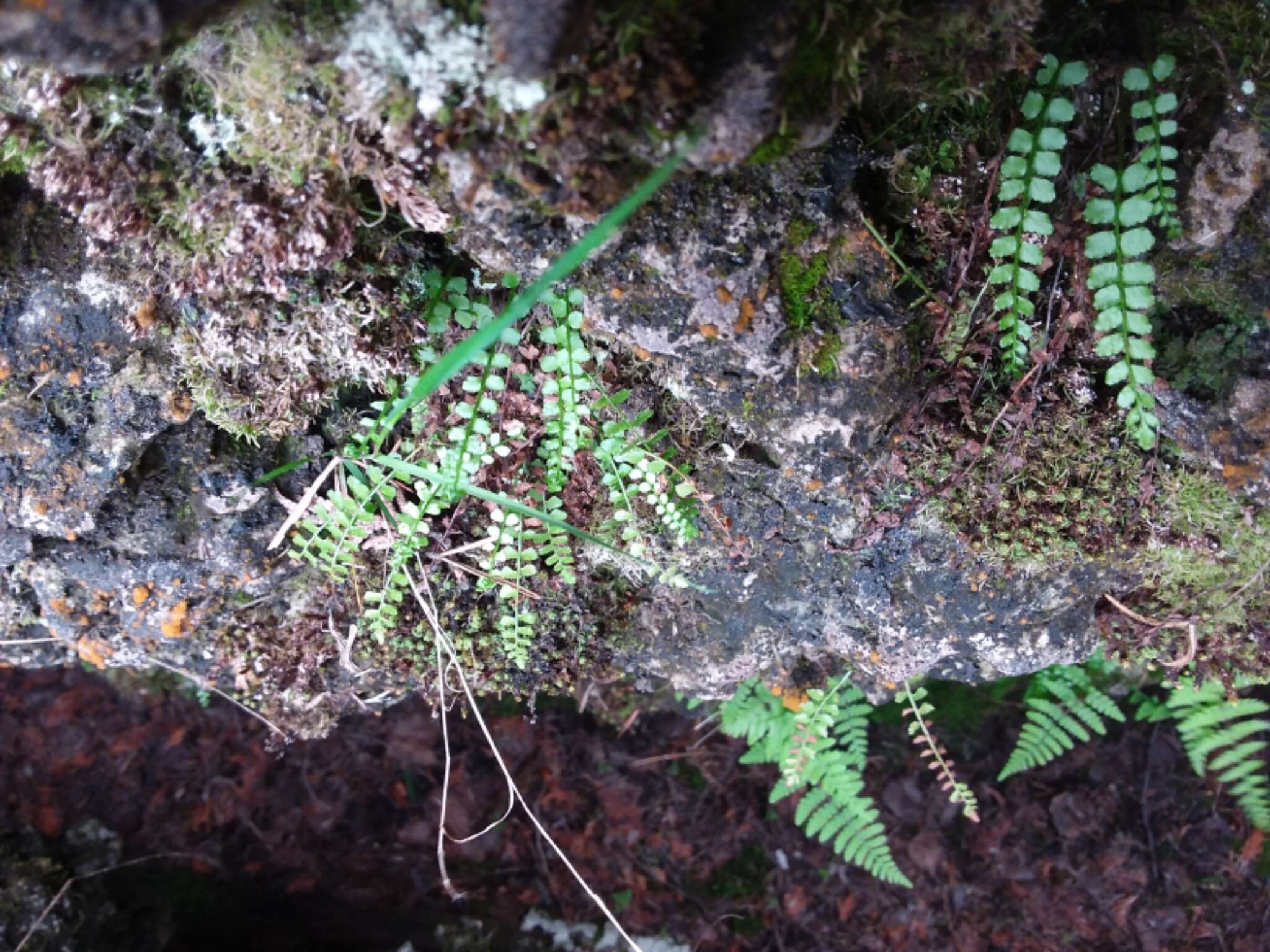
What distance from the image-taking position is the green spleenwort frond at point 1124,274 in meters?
2.15

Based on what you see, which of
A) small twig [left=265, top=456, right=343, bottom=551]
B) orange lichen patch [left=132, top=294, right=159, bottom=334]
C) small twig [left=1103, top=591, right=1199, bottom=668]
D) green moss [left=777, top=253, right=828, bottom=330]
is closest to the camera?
green moss [left=777, top=253, right=828, bottom=330]

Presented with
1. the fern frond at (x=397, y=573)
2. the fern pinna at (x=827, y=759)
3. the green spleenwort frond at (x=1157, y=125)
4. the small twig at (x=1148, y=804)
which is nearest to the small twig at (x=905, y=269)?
the green spleenwort frond at (x=1157, y=125)

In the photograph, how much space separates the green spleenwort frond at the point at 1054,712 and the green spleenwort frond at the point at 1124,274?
2.08 meters

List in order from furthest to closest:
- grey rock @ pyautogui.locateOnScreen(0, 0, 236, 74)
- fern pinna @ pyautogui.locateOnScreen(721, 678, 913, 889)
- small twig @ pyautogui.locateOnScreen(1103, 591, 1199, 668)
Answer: fern pinna @ pyautogui.locateOnScreen(721, 678, 913, 889) < small twig @ pyautogui.locateOnScreen(1103, 591, 1199, 668) < grey rock @ pyautogui.locateOnScreen(0, 0, 236, 74)

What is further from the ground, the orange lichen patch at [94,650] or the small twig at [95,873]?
the orange lichen patch at [94,650]

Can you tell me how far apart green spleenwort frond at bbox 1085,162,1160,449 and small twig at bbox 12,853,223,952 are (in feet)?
16.2

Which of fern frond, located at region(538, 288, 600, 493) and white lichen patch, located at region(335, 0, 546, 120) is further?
fern frond, located at region(538, 288, 600, 493)

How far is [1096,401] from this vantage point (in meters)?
2.53

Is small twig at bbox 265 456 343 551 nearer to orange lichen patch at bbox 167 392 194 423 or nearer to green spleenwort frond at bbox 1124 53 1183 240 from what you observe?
orange lichen patch at bbox 167 392 194 423

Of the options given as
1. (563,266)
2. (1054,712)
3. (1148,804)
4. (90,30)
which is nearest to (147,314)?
(90,30)

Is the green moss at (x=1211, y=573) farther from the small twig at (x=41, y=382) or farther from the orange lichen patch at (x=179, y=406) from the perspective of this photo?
the small twig at (x=41, y=382)

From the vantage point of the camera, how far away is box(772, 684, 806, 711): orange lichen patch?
3551 millimetres

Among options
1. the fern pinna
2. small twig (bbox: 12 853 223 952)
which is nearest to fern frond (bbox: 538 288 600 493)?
the fern pinna

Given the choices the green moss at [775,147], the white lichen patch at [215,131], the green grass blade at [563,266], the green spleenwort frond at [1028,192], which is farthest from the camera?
the green spleenwort frond at [1028,192]
